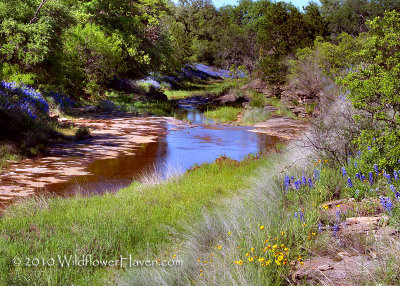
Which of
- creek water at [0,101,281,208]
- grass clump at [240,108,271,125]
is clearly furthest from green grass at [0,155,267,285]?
grass clump at [240,108,271,125]

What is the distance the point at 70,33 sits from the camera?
22016mm

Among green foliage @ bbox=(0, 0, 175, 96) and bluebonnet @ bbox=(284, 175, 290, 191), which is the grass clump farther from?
bluebonnet @ bbox=(284, 175, 290, 191)

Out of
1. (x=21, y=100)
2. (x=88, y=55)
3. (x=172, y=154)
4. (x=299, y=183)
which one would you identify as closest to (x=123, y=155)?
(x=172, y=154)

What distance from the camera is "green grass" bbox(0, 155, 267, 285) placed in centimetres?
405

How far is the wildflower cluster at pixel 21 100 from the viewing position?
43.8 feet

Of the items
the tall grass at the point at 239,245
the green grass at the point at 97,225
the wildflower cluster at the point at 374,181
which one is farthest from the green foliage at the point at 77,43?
the wildflower cluster at the point at 374,181

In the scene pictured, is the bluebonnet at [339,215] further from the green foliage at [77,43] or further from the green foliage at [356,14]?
the green foliage at [356,14]

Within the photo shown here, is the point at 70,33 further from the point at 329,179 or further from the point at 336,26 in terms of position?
the point at 336,26

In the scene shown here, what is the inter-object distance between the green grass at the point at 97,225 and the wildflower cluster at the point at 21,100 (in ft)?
26.1

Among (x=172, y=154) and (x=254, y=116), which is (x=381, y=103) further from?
(x=254, y=116)

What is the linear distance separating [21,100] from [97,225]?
36.2ft

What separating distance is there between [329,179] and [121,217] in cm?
296

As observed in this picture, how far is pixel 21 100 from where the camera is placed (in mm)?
14484

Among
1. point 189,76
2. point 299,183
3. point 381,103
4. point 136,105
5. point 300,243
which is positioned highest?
point 189,76
